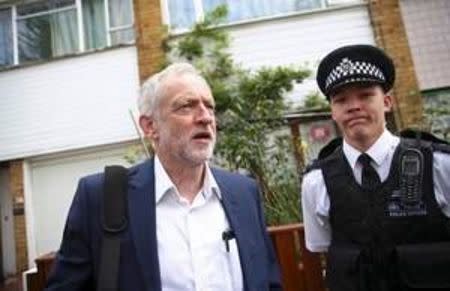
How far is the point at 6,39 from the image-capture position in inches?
368

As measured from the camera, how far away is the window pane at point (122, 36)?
8.95 m

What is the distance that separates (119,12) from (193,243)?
8118mm

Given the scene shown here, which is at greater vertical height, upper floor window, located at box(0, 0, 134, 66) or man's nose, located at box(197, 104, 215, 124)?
upper floor window, located at box(0, 0, 134, 66)

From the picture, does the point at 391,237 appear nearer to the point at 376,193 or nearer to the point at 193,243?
the point at 376,193

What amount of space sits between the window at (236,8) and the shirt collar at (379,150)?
6949 millimetres

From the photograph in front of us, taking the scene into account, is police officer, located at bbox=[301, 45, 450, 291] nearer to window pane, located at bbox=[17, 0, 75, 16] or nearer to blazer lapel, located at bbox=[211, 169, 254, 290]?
blazer lapel, located at bbox=[211, 169, 254, 290]

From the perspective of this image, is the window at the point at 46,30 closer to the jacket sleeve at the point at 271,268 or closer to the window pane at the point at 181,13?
the window pane at the point at 181,13

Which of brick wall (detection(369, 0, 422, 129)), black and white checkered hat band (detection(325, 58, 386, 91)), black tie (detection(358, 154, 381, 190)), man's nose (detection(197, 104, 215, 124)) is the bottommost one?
black tie (detection(358, 154, 381, 190))

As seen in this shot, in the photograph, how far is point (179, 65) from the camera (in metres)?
2.04

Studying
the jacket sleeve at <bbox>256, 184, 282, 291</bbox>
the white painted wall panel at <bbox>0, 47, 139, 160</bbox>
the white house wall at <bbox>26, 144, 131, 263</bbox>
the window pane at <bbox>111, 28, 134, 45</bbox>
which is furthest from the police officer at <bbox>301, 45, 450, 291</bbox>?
the window pane at <bbox>111, 28, 134, 45</bbox>

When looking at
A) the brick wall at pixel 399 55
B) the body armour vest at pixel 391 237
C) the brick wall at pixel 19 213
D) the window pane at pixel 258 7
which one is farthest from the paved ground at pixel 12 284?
the body armour vest at pixel 391 237

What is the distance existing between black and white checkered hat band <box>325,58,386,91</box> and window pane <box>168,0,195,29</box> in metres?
7.11

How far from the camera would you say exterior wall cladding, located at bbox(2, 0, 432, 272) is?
25.6 ft

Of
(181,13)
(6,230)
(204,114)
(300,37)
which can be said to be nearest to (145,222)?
(204,114)
